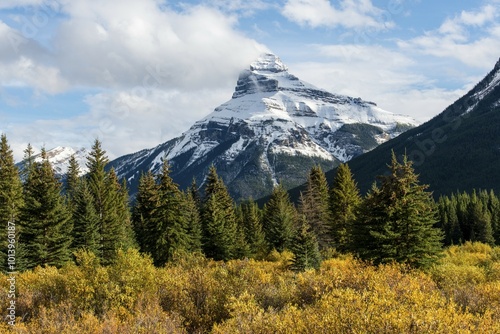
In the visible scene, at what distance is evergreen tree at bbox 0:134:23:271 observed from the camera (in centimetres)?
3800

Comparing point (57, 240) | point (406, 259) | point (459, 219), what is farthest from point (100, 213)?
point (459, 219)

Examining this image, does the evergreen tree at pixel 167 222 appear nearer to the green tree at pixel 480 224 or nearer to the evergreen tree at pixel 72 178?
the evergreen tree at pixel 72 178

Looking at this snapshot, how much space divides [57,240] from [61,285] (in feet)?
69.3

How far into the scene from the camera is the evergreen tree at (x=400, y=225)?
30234mm

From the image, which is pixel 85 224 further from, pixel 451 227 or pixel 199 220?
pixel 451 227

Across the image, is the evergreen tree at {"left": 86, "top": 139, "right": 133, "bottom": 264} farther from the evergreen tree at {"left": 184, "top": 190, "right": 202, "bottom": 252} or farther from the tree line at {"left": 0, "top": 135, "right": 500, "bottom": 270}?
the evergreen tree at {"left": 184, "top": 190, "right": 202, "bottom": 252}

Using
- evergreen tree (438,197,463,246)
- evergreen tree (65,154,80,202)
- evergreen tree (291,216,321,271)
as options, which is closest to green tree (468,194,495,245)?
evergreen tree (438,197,463,246)

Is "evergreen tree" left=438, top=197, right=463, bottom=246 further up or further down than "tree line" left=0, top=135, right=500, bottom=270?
further down

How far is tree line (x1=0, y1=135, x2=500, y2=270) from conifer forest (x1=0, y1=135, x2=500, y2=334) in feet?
0.49

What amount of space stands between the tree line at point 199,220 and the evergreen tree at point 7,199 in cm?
11

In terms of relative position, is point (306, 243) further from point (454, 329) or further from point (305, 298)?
point (454, 329)

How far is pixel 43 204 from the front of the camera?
4134 cm

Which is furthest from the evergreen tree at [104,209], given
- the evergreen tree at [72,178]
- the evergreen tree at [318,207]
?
the evergreen tree at [318,207]

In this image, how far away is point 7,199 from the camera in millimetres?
42812
